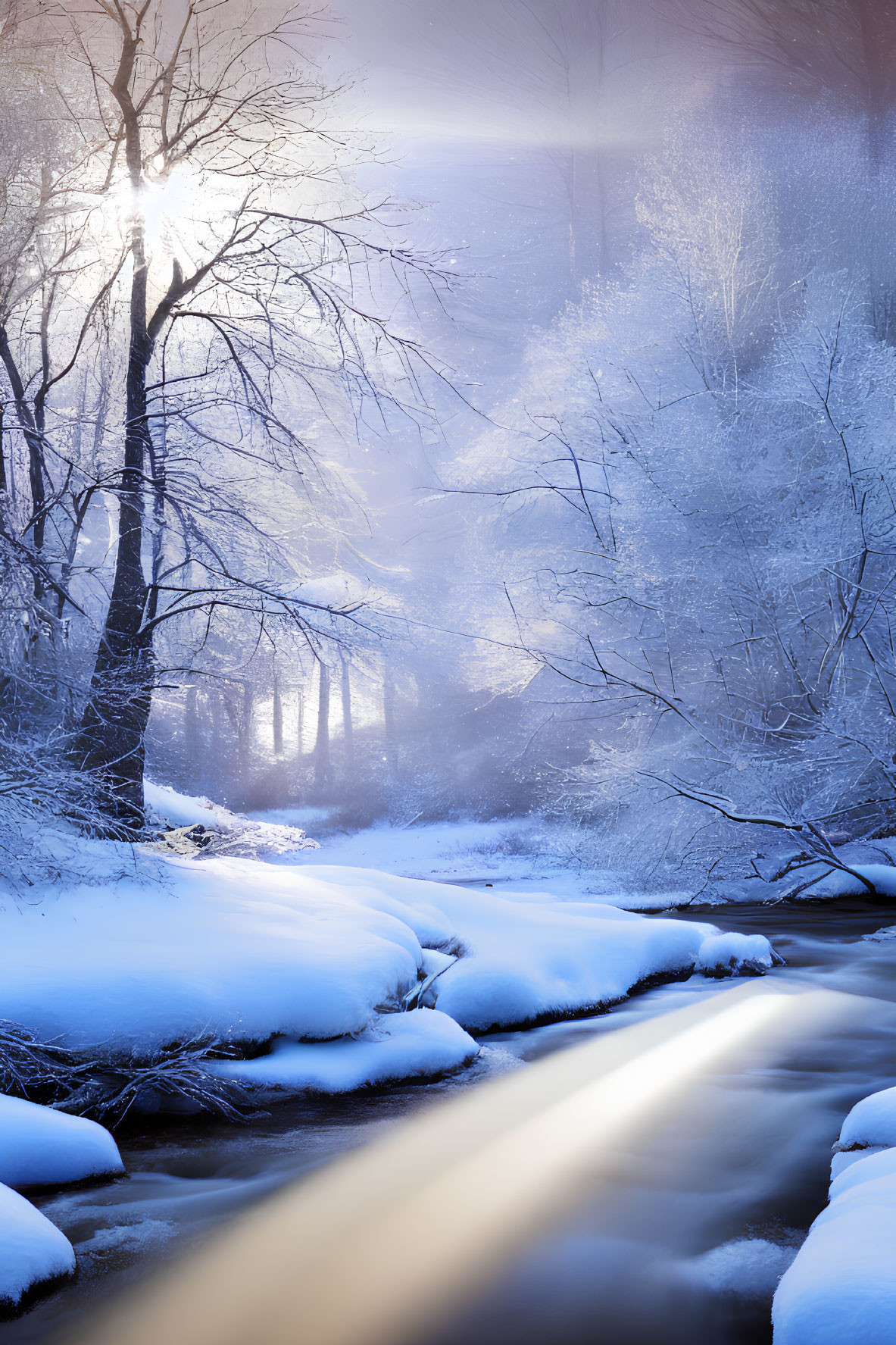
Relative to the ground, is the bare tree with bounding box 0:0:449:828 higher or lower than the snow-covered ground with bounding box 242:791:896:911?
higher

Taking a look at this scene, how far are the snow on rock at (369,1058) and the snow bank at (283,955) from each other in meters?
0.09

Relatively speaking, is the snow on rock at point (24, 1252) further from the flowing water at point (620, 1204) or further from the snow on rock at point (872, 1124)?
the snow on rock at point (872, 1124)

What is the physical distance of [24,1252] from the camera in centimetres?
282

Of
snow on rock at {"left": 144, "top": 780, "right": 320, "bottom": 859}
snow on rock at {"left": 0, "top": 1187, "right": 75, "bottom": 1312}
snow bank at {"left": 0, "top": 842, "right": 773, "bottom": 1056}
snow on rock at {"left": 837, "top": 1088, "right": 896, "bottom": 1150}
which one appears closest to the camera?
snow on rock at {"left": 0, "top": 1187, "right": 75, "bottom": 1312}

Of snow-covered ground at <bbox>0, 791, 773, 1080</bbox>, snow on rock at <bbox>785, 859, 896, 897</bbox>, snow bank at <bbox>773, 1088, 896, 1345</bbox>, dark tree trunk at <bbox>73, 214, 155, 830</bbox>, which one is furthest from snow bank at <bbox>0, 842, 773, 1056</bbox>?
snow on rock at <bbox>785, 859, 896, 897</bbox>

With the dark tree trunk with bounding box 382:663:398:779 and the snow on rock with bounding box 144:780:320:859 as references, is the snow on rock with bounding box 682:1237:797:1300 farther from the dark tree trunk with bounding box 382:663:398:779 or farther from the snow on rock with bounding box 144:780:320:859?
the dark tree trunk with bounding box 382:663:398:779

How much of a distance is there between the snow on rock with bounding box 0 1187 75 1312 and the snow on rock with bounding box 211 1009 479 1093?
153cm

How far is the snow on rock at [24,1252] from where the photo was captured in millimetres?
2785

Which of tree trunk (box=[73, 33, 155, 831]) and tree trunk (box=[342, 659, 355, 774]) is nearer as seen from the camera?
tree trunk (box=[73, 33, 155, 831])

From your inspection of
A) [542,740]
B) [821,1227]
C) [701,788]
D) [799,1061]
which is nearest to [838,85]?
[542,740]

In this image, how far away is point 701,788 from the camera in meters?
9.86

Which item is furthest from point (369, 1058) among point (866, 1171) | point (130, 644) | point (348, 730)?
point (348, 730)

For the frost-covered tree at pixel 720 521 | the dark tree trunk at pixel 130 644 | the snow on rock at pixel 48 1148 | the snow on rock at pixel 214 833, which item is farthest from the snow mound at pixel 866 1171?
the frost-covered tree at pixel 720 521

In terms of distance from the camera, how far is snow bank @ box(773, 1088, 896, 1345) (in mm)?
2137
